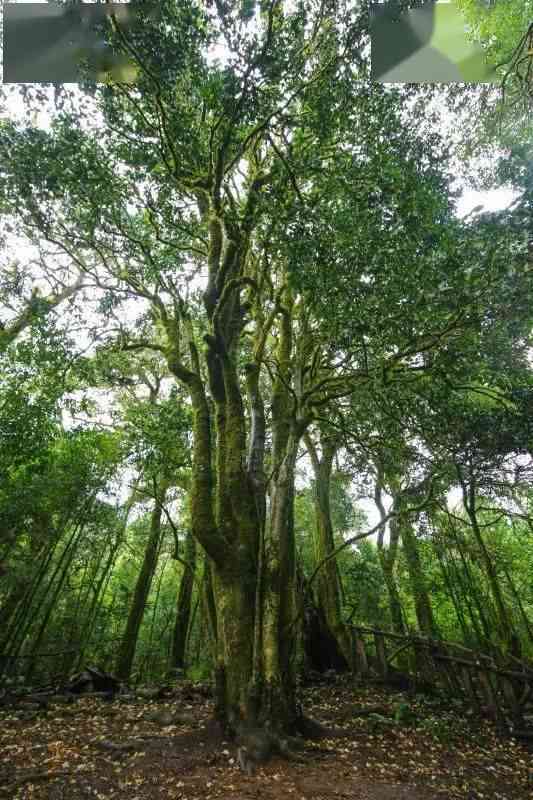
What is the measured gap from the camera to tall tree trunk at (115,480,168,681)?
11062 mm

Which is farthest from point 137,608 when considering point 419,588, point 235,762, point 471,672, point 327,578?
point 471,672

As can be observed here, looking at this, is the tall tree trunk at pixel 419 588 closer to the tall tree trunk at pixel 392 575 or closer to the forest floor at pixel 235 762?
the tall tree trunk at pixel 392 575

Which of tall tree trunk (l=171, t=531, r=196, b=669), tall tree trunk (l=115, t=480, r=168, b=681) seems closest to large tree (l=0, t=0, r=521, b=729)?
tall tree trunk (l=115, t=480, r=168, b=681)

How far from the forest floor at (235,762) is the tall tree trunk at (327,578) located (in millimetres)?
2422

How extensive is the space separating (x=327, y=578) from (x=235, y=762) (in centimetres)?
604

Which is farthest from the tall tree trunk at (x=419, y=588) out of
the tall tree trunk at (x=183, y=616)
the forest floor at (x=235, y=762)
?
the tall tree trunk at (x=183, y=616)

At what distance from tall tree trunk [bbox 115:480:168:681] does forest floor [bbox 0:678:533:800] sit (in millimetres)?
4473

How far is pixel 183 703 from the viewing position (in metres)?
7.05

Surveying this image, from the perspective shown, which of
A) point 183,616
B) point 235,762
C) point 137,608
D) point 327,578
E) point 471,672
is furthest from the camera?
point 183,616

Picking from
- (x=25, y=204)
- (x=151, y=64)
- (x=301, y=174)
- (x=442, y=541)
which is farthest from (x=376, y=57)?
(x=442, y=541)

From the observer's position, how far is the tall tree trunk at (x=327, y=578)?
9.32 m

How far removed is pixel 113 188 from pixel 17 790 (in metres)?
6.98

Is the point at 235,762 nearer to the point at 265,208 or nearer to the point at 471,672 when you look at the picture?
the point at 471,672

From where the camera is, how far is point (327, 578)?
33.1 ft
